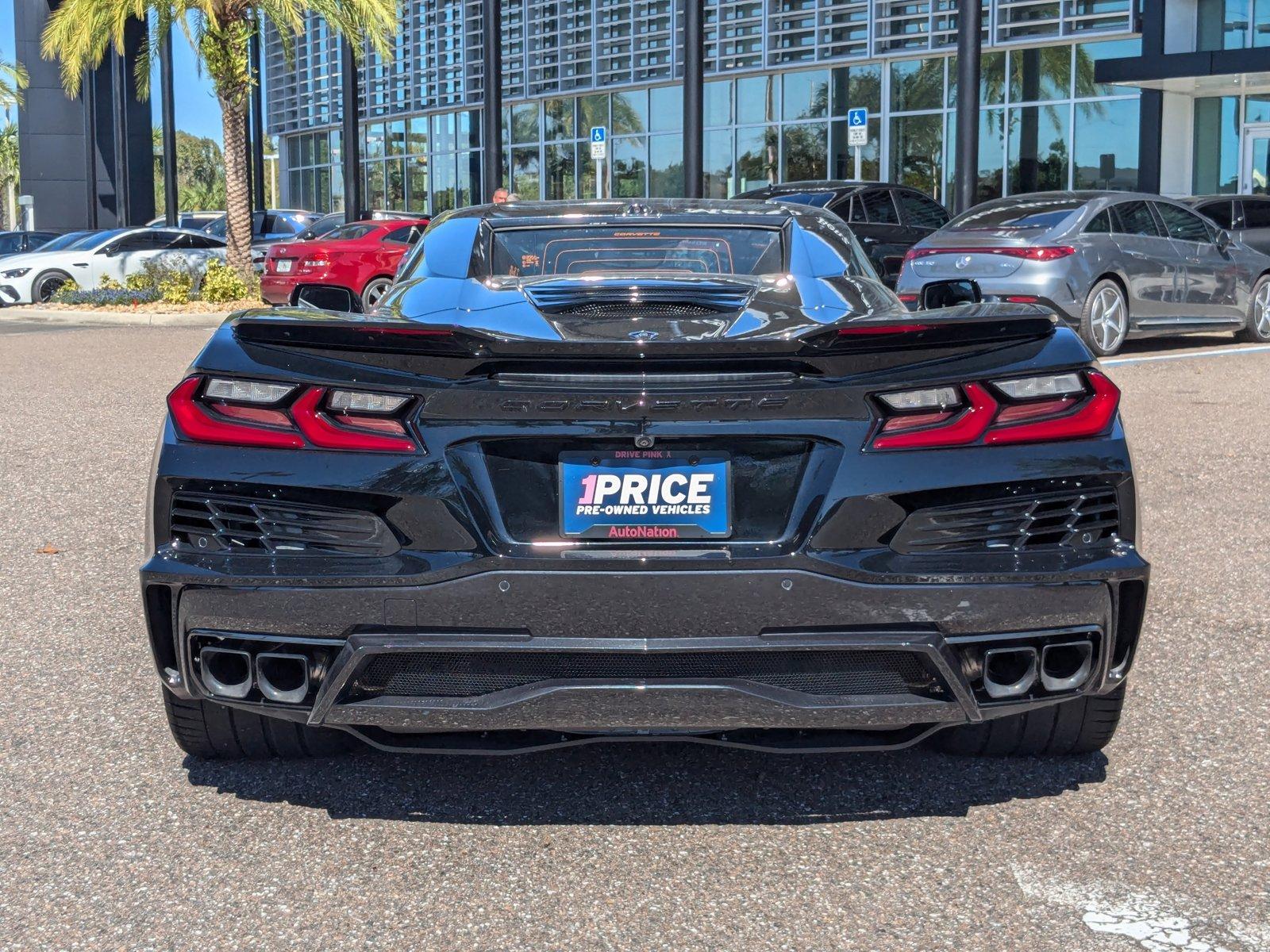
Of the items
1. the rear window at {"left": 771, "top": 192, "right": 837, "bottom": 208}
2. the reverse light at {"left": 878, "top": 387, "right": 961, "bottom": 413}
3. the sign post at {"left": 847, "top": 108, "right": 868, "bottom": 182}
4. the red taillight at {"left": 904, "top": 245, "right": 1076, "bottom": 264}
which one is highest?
the sign post at {"left": 847, "top": 108, "right": 868, "bottom": 182}

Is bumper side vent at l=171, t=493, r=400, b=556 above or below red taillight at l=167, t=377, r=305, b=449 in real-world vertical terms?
below

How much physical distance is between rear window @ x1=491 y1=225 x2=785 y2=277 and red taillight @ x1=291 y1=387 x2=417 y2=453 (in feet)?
4.18

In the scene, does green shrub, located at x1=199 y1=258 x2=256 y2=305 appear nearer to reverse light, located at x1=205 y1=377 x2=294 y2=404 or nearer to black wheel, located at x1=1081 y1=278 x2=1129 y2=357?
black wheel, located at x1=1081 y1=278 x2=1129 y2=357

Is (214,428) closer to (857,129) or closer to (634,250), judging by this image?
(634,250)

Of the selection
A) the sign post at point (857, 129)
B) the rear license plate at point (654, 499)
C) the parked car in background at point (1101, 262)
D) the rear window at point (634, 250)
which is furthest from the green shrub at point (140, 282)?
the rear license plate at point (654, 499)

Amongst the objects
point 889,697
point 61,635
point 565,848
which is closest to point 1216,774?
point 889,697

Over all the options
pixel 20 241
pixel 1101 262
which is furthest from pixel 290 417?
pixel 20 241

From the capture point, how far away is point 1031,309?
358cm

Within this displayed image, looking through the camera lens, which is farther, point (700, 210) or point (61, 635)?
point (61, 635)

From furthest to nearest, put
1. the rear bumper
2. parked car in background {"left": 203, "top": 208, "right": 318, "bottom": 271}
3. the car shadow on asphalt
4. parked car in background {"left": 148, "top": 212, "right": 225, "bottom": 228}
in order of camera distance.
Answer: parked car in background {"left": 148, "top": 212, "right": 225, "bottom": 228} < parked car in background {"left": 203, "top": 208, "right": 318, "bottom": 271} < the car shadow on asphalt < the rear bumper

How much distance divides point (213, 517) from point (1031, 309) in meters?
1.87

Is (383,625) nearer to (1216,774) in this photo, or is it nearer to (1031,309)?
(1031,309)

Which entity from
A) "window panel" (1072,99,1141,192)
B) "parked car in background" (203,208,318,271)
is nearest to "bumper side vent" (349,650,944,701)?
"window panel" (1072,99,1141,192)

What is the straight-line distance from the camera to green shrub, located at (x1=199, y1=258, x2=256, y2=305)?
25344mm
